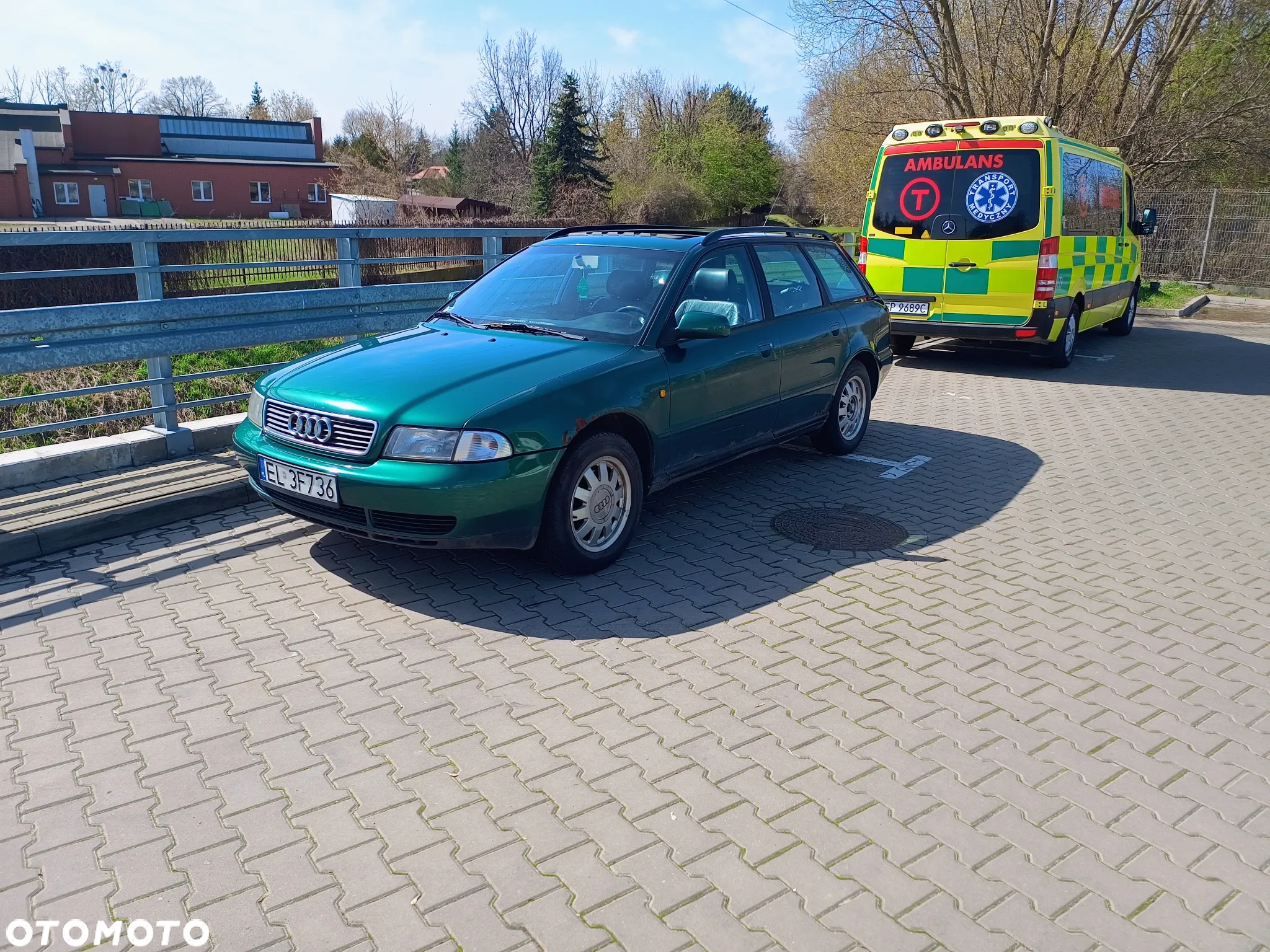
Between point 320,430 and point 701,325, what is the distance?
211cm

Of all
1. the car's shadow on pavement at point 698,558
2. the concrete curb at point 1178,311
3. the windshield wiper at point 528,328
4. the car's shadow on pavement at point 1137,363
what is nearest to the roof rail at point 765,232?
the windshield wiper at point 528,328

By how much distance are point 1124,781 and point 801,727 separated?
1.12 metres

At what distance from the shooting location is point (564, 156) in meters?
46.5

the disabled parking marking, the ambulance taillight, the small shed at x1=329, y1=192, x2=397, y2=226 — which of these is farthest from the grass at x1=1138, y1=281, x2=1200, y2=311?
the small shed at x1=329, y1=192, x2=397, y2=226

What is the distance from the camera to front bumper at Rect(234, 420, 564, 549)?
4395 millimetres

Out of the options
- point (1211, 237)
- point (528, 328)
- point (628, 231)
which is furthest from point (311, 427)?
point (1211, 237)

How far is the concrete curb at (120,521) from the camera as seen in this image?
4.97m

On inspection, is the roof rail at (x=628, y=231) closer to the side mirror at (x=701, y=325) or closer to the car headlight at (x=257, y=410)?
the side mirror at (x=701, y=325)

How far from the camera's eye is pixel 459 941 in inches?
99.8

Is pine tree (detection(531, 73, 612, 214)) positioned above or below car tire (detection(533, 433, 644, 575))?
above

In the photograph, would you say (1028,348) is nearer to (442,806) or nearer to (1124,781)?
(1124,781)

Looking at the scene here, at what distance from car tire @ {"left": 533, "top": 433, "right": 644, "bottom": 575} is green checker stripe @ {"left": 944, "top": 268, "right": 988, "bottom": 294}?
7205mm

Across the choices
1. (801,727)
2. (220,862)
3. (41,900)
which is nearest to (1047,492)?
(801,727)

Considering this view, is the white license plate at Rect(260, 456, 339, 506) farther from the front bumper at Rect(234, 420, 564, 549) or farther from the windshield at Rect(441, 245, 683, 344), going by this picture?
the windshield at Rect(441, 245, 683, 344)
